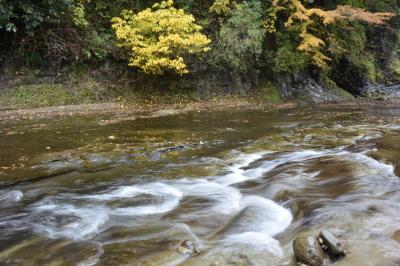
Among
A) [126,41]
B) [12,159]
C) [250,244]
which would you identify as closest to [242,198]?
[250,244]

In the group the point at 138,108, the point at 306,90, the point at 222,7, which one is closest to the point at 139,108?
the point at 138,108

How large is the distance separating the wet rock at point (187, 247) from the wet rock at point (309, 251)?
3.15 feet

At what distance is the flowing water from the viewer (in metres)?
4.25

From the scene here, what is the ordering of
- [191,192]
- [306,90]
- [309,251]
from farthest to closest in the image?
[306,90], [191,192], [309,251]

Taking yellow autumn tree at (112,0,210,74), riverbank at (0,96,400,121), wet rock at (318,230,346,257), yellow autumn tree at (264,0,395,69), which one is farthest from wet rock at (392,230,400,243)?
yellow autumn tree at (264,0,395,69)

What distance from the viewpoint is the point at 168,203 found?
5.86 m

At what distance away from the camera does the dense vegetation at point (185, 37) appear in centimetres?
1405

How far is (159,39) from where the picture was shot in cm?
1398

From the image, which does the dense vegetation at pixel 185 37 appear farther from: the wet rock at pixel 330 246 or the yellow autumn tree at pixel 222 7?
the wet rock at pixel 330 246

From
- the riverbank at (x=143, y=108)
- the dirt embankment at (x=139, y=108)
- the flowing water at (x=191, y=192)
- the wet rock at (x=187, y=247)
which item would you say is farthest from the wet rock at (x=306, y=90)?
the wet rock at (x=187, y=247)

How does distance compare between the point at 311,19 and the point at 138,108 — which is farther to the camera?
the point at 311,19

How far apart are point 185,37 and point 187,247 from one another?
35.6ft

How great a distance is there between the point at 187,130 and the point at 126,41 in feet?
17.6

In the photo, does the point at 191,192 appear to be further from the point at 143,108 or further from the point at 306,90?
the point at 306,90
